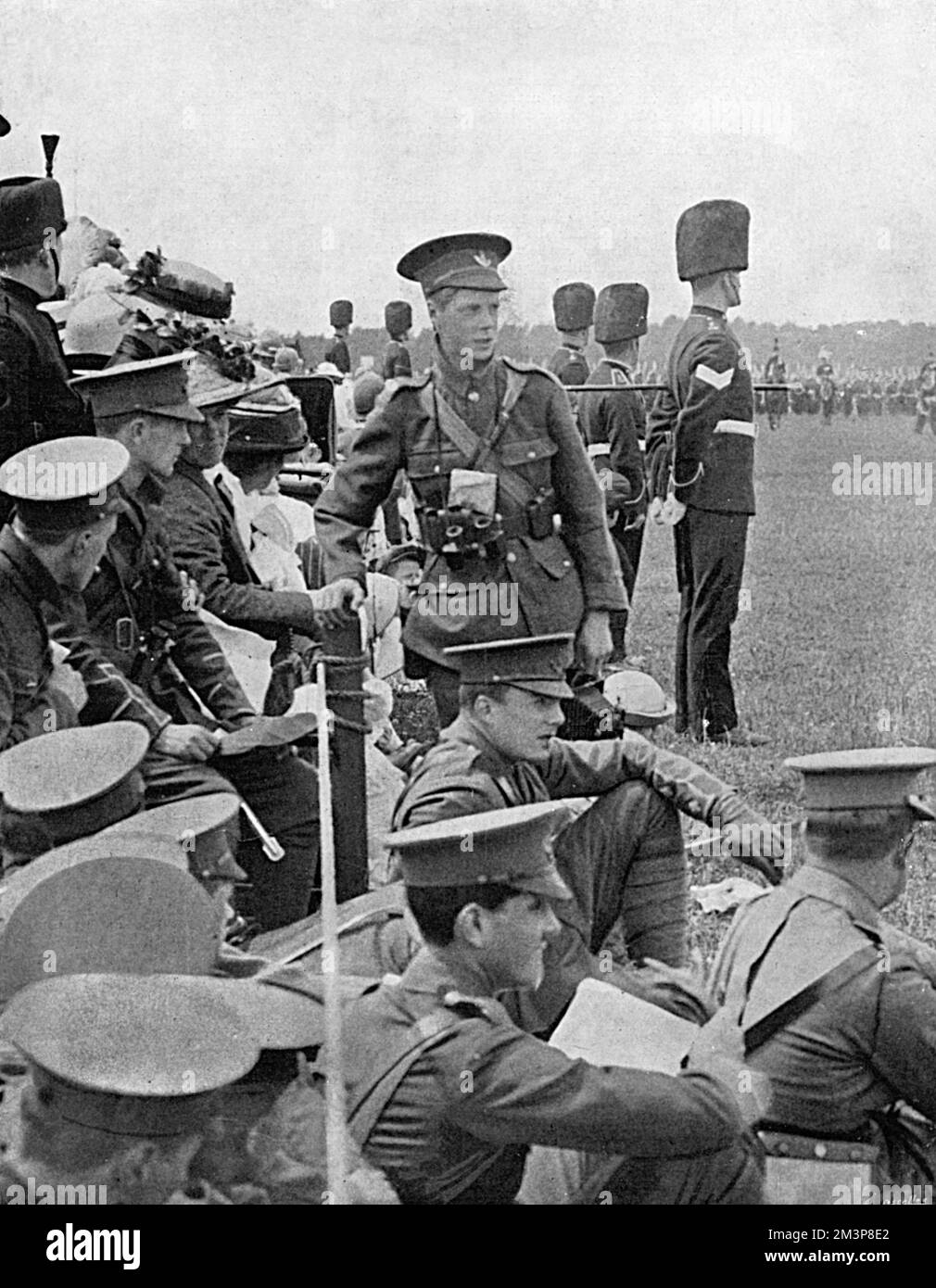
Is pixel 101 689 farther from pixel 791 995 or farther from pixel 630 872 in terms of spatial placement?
pixel 791 995

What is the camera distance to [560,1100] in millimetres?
3977

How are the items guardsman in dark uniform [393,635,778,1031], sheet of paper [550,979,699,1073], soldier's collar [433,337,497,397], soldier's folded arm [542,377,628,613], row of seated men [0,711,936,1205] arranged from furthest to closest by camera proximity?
soldier's folded arm [542,377,628,613], soldier's collar [433,337,497,397], guardsman in dark uniform [393,635,778,1031], sheet of paper [550,979,699,1073], row of seated men [0,711,936,1205]

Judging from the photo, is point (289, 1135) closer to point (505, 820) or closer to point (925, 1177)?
point (505, 820)

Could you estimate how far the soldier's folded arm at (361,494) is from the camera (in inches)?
194

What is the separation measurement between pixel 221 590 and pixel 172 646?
23 centimetres

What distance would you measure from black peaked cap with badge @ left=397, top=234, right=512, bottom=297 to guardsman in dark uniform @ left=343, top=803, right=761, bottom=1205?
A: 1276mm

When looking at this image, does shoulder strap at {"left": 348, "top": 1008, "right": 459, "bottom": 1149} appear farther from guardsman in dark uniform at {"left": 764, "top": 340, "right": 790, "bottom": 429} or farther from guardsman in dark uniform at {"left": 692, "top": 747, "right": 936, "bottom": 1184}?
guardsman in dark uniform at {"left": 764, "top": 340, "right": 790, "bottom": 429}

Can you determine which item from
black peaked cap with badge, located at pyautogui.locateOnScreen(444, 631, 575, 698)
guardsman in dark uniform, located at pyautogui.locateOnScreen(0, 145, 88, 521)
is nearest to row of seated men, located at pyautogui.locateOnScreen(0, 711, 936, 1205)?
black peaked cap with badge, located at pyautogui.locateOnScreen(444, 631, 575, 698)

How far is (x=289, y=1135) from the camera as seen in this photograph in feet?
13.9

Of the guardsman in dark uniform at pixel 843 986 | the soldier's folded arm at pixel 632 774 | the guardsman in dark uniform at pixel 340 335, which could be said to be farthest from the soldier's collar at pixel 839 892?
the guardsman in dark uniform at pixel 340 335

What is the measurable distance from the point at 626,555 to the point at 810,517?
865 millimetres

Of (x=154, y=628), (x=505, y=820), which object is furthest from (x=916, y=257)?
(x=154, y=628)

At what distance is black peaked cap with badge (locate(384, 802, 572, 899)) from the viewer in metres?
4.14
